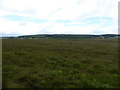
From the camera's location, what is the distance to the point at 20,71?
1339 cm

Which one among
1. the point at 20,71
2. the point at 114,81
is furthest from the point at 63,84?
the point at 20,71

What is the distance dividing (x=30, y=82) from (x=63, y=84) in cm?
224

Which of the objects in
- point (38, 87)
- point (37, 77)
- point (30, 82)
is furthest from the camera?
point (37, 77)

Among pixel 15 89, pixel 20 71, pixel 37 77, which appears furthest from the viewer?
pixel 20 71

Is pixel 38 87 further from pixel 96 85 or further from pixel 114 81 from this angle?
pixel 114 81

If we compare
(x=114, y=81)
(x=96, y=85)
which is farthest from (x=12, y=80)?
(x=114, y=81)

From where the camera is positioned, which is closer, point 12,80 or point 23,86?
point 23,86

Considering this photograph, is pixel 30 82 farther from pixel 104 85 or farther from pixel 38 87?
pixel 104 85

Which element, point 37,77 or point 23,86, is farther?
point 37,77

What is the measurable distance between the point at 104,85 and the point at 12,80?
6.09m

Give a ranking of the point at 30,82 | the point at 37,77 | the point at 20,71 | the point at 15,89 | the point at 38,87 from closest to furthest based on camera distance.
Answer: the point at 15,89, the point at 38,87, the point at 30,82, the point at 37,77, the point at 20,71

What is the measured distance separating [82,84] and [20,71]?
562cm

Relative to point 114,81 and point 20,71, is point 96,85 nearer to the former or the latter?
point 114,81

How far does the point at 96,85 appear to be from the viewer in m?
10.2
